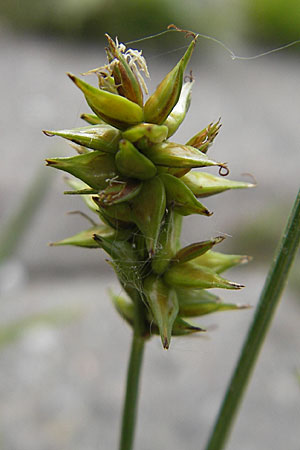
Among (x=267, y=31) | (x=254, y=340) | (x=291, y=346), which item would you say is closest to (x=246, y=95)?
(x=267, y=31)

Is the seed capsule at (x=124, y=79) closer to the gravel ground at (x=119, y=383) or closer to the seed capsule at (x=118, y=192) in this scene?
the seed capsule at (x=118, y=192)

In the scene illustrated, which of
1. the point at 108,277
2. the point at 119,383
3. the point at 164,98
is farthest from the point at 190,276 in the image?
the point at 108,277

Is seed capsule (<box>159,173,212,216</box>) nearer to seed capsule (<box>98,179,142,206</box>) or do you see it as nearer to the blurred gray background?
seed capsule (<box>98,179,142,206</box>)

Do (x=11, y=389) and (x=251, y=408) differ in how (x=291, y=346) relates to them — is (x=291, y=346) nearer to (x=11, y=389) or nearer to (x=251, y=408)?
(x=251, y=408)

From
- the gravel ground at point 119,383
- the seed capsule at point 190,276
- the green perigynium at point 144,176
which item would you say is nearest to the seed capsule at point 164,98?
the green perigynium at point 144,176

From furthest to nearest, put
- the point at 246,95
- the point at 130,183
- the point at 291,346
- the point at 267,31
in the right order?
the point at 267,31, the point at 246,95, the point at 291,346, the point at 130,183

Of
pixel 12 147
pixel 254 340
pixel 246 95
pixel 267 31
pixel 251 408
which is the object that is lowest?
pixel 251 408
